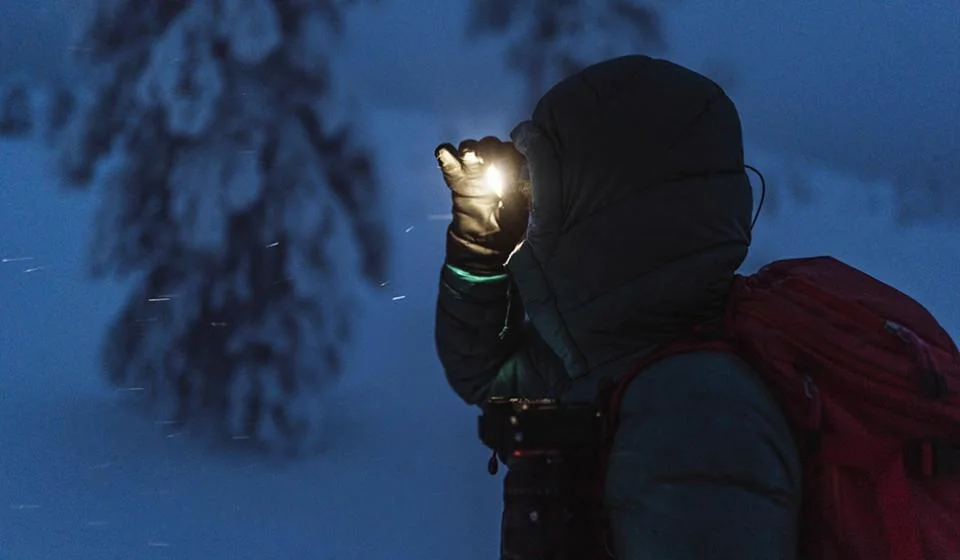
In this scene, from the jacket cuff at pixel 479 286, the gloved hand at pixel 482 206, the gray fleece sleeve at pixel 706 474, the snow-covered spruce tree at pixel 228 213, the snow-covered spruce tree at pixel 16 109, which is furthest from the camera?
the snow-covered spruce tree at pixel 16 109

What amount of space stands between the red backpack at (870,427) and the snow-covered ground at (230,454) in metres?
4.77

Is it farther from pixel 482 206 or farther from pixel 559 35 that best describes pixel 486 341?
pixel 559 35

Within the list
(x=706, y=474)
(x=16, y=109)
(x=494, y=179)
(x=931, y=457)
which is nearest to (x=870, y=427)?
(x=931, y=457)

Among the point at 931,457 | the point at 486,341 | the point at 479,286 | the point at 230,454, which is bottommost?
the point at 230,454

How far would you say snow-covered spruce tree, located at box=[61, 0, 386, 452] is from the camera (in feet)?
25.6

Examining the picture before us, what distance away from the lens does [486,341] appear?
220 centimetres

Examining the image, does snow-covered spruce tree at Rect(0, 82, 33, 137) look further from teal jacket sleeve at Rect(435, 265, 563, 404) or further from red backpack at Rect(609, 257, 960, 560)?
red backpack at Rect(609, 257, 960, 560)

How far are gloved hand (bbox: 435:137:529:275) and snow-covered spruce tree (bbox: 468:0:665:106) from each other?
270 inches

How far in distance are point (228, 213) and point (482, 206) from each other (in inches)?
243

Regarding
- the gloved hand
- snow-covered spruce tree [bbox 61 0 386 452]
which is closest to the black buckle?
the gloved hand

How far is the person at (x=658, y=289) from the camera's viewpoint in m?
1.02

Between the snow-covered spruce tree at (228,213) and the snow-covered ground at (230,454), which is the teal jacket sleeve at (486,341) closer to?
the snow-covered ground at (230,454)

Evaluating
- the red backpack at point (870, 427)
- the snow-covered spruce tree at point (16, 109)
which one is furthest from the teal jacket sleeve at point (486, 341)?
the snow-covered spruce tree at point (16, 109)

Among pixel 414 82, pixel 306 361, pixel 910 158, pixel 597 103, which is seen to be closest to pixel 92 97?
pixel 306 361
